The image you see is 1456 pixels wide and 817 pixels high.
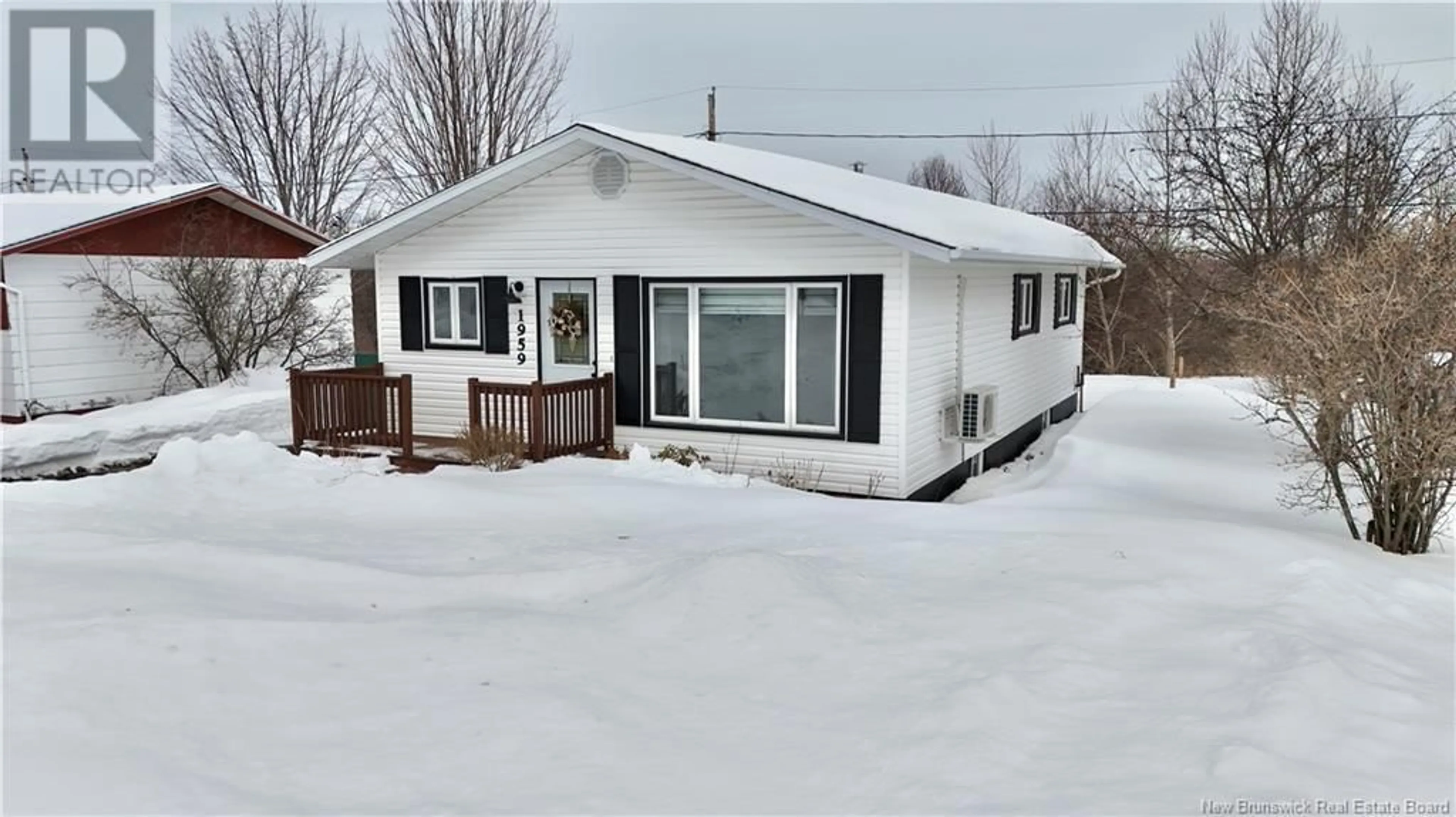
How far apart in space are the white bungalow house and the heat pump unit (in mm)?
22

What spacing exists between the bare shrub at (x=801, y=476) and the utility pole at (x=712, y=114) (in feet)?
52.7

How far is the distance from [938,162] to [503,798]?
38936 millimetres

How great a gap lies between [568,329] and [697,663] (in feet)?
22.9

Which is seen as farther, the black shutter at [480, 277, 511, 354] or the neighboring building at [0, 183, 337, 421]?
the neighboring building at [0, 183, 337, 421]

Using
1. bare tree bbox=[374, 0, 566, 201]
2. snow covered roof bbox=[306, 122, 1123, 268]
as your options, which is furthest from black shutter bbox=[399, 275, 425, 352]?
bare tree bbox=[374, 0, 566, 201]

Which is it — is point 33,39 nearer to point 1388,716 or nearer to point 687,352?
point 687,352

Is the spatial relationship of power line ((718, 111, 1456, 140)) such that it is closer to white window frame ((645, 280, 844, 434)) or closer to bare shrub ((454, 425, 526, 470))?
white window frame ((645, 280, 844, 434))

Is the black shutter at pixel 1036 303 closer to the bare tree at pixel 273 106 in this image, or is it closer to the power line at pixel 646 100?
the power line at pixel 646 100

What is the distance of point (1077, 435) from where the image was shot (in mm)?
13281

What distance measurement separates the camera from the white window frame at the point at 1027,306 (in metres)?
13.4

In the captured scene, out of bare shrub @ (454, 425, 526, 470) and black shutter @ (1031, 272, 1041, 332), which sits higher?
black shutter @ (1031, 272, 1041, 332)

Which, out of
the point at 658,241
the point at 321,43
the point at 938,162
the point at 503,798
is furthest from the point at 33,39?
the point at 938,162

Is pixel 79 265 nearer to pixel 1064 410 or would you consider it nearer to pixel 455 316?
pixel 455 316

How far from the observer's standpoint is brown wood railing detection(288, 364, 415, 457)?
10.7m
